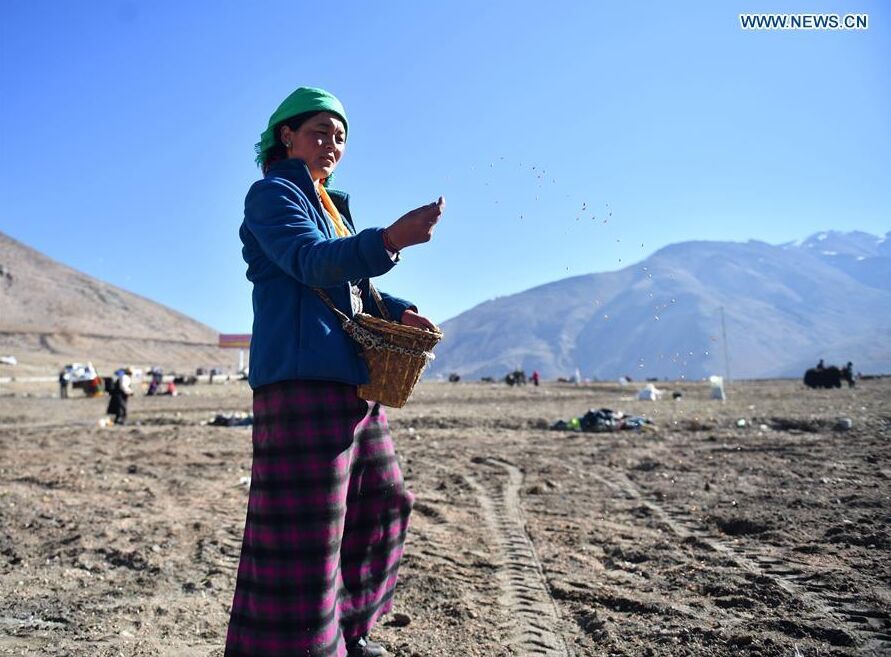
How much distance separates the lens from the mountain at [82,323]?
85.6 meters

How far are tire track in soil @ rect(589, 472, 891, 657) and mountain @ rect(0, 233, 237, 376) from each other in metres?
75.0

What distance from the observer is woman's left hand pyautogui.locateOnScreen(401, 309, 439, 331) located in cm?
226

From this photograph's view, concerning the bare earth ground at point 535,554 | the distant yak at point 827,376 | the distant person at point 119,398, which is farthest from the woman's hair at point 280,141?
the distant yak at point 827,376

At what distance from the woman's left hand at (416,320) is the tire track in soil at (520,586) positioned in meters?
1.41

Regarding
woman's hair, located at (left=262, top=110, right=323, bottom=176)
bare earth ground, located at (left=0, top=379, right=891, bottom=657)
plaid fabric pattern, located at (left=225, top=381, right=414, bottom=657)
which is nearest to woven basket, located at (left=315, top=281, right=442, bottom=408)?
plaid fabric pattern, located at (left=225, top=381, right=414, bottom=657)

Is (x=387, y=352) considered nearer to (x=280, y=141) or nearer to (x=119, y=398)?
(x=280, y=141)

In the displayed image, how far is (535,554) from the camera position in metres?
4.01

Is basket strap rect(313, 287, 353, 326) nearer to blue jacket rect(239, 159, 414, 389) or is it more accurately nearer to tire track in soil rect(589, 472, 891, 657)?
blue jacket rect(239, 159, 414, 389)

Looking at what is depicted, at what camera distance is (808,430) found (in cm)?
1112

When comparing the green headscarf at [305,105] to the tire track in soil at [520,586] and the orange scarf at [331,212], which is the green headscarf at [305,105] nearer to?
the orange scarf at [331,212]

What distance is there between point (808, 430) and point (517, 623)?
10253mm

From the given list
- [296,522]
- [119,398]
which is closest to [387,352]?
[296,522]

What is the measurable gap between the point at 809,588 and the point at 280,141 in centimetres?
321

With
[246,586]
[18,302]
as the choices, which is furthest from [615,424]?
[18,302]
